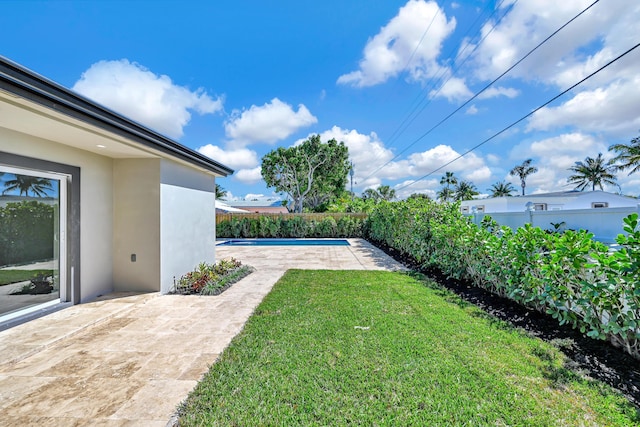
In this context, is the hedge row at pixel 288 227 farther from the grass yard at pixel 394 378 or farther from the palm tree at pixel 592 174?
the palm tree at pixel 592 174

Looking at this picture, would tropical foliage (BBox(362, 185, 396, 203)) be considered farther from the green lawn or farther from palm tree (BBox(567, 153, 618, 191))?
the green lawn

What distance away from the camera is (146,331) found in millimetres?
4062

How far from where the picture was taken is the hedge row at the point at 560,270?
2955 millimetres

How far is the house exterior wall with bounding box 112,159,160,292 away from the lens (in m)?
5.81

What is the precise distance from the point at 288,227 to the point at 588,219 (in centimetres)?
1663

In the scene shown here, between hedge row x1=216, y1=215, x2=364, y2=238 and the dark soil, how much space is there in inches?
555

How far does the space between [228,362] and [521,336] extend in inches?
147

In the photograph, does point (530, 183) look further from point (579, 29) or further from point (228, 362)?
point (228, 362)

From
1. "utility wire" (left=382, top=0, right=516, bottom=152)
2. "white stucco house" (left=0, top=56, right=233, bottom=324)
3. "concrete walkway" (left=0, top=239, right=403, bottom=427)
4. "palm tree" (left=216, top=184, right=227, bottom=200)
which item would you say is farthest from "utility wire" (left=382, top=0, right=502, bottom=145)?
"palm tree" (left=216, top=184, right=227, bottom=200)

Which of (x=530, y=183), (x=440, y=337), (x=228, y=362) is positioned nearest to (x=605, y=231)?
(x=440, y=337)

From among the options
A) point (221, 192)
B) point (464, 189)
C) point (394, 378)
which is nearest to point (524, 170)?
point (464, 189)

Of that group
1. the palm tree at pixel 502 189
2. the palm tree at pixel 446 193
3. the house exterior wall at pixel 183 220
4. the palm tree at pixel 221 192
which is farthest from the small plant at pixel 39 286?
the palm tree at pixel 502 189

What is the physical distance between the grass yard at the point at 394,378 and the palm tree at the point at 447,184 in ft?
177

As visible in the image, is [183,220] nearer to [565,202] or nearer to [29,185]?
[29,185]
